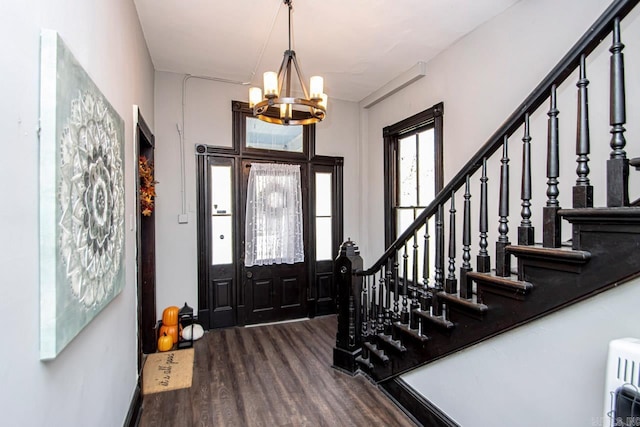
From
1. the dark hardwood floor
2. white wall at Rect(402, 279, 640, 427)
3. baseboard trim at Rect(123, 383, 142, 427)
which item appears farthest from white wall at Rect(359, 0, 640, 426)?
baseboard trim at Rect(123, 383, 142, 427)

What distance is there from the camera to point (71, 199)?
1158 millimetres

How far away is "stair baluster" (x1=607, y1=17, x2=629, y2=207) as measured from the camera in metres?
1.23

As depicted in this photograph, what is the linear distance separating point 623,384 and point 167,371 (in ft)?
10.8

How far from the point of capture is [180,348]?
347cm

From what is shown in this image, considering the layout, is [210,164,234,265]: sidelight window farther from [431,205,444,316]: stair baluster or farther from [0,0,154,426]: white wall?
[431,205,444,316]: stair baluster

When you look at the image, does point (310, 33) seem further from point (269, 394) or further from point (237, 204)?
point (269, 394)

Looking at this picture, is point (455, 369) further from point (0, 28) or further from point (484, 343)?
point (0, 28)

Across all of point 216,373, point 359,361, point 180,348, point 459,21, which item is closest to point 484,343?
point 359,361

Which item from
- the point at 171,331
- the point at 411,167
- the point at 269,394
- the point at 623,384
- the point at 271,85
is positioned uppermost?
the point at 271,85

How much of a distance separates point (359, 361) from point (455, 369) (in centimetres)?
108

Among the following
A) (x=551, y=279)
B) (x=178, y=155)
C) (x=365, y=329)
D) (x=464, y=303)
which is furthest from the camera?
(x=178, y=155)

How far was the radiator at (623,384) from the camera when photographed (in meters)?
1.10

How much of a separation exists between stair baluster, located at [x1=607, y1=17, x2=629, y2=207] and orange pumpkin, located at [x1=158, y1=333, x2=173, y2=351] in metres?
3.88

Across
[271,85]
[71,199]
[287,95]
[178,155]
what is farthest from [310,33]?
[71,199]
